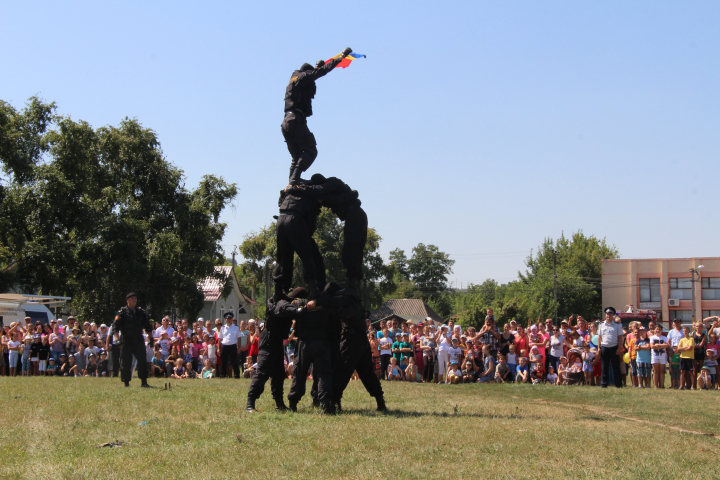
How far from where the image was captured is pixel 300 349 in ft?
30.8

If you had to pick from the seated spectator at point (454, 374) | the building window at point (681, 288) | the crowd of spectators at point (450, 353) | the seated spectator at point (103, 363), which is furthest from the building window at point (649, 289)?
the seated spectator at point (103, 363)

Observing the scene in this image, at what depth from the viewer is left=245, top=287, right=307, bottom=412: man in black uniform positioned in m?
9.39

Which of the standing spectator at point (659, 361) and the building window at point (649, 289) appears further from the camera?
the building window at point (649, 289)

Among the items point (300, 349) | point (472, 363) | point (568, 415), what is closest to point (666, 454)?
point (568, 415)

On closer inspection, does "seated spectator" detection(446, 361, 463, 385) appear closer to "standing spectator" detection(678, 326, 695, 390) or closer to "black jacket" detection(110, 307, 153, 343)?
"standing spectator" detection(678, 326, 695, 390)

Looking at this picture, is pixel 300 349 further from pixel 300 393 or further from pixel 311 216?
pixel 311 216

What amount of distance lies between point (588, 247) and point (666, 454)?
245 ft

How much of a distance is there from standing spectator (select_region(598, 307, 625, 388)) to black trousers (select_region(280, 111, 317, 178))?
8451 millimetres

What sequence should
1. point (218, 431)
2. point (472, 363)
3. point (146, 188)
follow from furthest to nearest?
point (146, 188) → point (472, 363) → point (218, 431)

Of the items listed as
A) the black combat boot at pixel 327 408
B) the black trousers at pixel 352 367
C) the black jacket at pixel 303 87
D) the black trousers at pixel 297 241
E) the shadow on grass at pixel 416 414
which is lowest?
the shadow on grass at pixel 416 414

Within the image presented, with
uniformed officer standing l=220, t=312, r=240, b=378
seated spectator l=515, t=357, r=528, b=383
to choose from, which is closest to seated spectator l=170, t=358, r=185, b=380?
uniformed officer standing l=220, t=312, r=240, b=378

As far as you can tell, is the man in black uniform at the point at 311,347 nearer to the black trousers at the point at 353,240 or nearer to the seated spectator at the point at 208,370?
the black trousers at the point at 353,240

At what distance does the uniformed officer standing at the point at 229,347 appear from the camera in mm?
17953

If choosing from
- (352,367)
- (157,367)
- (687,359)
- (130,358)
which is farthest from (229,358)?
(687,359)
